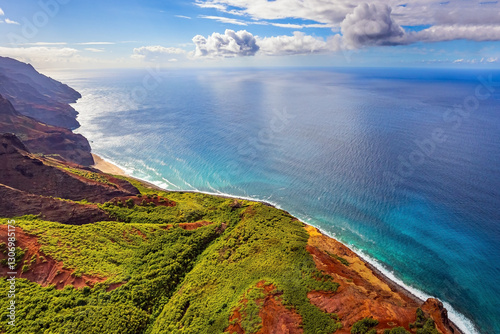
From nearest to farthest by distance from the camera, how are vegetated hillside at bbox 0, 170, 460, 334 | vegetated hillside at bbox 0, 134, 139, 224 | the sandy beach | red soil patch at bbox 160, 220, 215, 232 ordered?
vegetated hillside at bbox 0, 170, 460, 334 < vegetated hillside at bbox 0, 134, 139, 224 < red soil patch at bbox 160, 220, 215, 232 < the sandy beach

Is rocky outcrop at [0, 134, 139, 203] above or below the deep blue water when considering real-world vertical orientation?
above

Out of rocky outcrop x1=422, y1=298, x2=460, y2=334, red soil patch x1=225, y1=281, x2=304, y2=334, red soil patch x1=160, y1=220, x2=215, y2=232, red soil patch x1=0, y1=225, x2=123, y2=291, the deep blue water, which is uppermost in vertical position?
red soil patch x1=0, y1=225, x2=123, y2=291

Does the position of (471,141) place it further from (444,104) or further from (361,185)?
(444,104)

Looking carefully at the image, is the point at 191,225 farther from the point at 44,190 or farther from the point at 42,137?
the point at 42,137

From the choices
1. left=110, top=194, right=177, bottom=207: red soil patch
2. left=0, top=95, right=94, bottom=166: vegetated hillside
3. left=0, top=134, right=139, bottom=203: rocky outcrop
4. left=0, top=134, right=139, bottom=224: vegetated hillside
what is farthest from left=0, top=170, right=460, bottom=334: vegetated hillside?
left=0, top=95, right=94, bottom=166: vegetated hillside

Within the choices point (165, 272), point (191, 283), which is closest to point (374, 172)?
point (191, 283)

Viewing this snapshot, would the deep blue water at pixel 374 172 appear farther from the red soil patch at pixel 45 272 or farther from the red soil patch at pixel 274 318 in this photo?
the red soil patch at pixel 45 272

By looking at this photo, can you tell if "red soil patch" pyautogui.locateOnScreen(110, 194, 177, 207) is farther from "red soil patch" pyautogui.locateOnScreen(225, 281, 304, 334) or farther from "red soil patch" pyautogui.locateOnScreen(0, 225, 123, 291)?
"red soil patch" pyautogui.locateOnScreen(225, 281, 304, 334)

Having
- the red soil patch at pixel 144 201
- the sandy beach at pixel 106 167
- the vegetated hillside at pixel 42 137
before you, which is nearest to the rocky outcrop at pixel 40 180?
the red soil patch at pixel 144 201
